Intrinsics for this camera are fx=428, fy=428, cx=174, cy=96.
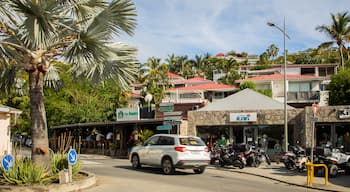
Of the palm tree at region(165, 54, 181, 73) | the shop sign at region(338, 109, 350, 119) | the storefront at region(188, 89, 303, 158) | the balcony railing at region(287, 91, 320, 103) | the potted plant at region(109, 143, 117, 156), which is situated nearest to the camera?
the shop sign at region(338, 109, 350, 119)

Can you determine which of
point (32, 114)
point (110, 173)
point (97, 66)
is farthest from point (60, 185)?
point (110, 173)

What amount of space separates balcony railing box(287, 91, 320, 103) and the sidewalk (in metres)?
29.6

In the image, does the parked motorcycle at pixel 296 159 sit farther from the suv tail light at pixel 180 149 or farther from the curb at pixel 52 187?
the curb at pixel 52 187

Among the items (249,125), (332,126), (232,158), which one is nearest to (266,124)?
(249,125)

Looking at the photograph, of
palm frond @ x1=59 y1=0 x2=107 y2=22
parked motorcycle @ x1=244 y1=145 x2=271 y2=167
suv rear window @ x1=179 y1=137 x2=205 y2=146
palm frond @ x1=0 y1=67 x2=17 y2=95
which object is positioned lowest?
parked motorcycle @ x1=244 y1=145 x2=271 y2=167

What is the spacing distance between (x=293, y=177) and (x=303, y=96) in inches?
1378

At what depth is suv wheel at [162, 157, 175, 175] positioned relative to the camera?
1772 cm

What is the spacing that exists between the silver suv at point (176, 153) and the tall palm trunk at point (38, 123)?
5486 mm

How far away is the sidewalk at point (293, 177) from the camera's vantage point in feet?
50.5

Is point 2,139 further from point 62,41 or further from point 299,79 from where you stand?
point 299,79

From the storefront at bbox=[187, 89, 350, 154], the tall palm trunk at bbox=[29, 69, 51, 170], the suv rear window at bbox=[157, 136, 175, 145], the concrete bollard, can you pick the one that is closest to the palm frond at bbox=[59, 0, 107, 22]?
the tall palm trunk at bbox=[29, 69, 51, 170]

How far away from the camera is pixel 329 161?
18266 millimetres

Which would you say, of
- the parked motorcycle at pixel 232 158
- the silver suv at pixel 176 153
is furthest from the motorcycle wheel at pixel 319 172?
the silver suv at pixel 176 153

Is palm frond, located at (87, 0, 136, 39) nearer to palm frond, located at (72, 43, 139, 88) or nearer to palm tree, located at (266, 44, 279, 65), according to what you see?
palm frond, located at (72, 43, 139, 88)
